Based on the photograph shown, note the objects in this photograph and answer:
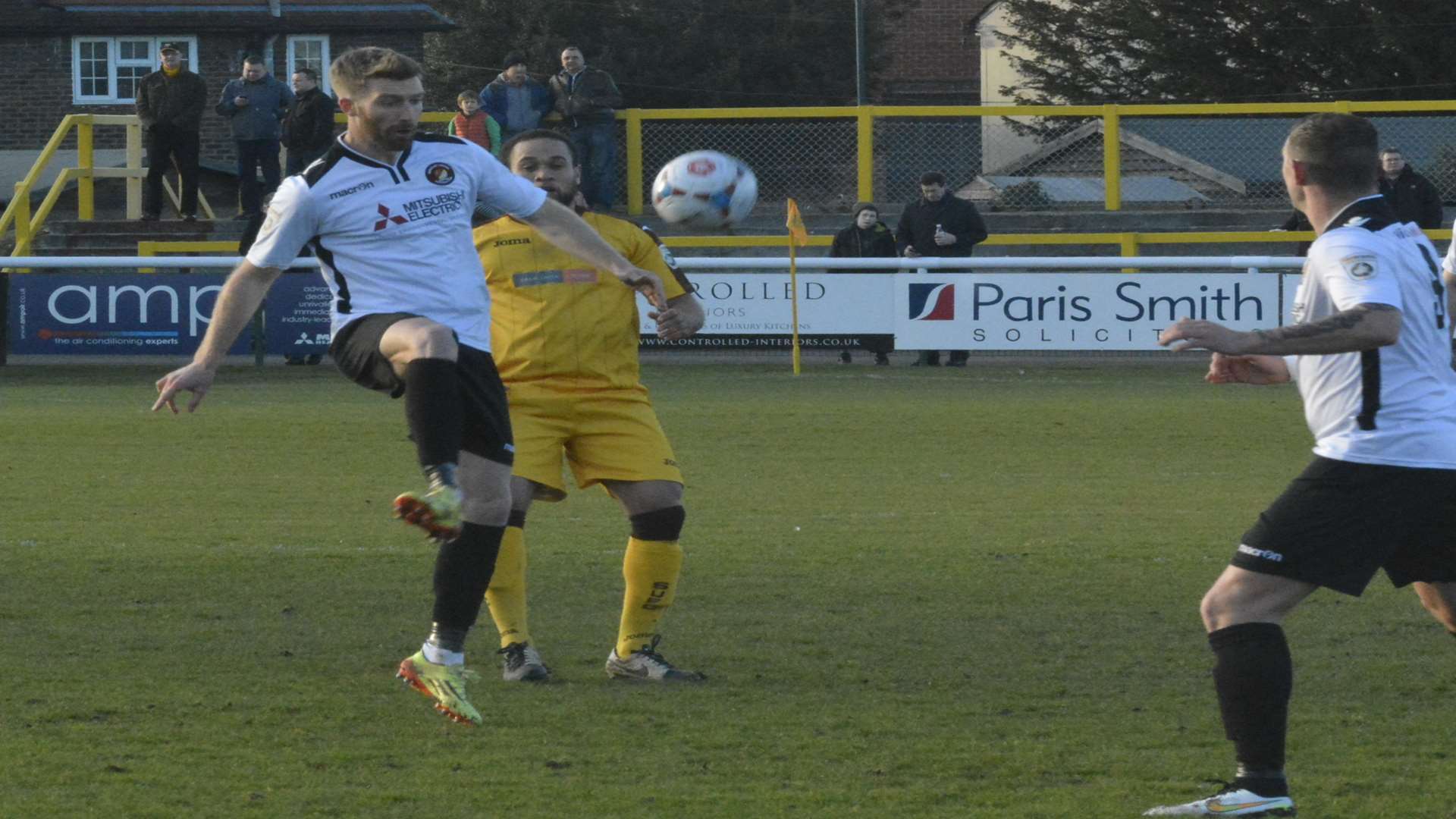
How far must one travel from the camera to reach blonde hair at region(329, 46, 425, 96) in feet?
16.9

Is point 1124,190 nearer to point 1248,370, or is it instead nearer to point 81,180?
point 81,180

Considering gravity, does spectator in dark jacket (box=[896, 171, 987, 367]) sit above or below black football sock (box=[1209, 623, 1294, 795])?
above

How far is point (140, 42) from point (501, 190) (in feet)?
125

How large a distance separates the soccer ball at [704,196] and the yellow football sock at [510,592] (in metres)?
9.90

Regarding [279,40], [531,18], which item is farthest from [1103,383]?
[531,18]

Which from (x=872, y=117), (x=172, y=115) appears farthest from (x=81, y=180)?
(x=872, y=117)

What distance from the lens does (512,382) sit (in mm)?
6172

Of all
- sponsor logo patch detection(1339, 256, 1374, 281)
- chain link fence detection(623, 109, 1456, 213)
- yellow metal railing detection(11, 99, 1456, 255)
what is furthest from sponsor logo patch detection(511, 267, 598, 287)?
chain link fence detection(623, 109, 1456, 213)

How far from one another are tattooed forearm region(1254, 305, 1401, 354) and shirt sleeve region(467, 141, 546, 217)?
2.15 metres

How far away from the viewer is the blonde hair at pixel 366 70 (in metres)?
5.16

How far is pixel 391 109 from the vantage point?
17.0 ft

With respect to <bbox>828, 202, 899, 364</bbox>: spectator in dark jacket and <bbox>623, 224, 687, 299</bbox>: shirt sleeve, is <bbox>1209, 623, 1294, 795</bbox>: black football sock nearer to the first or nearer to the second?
<bbox>623, 224, 687, 299</bbox>: shirt sleeve

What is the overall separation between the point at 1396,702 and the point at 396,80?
3.12 meters

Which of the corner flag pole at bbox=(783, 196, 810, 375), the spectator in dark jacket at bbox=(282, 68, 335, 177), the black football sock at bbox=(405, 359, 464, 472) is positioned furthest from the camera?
the spectator in dark jacket at bbox=(282, 68, 335, 177)
